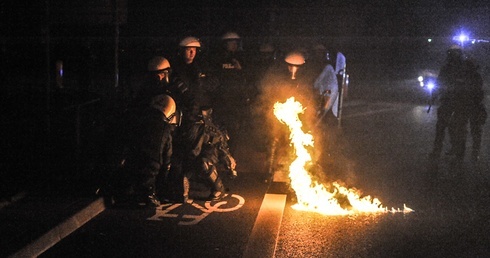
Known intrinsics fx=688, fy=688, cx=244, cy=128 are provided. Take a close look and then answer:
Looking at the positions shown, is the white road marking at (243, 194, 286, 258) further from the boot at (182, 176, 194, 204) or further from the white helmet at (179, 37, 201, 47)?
the white helmet at (179, 37, 201, 47)

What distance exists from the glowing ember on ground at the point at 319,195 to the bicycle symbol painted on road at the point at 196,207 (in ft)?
2.64

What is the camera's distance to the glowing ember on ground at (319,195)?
860 centimetres

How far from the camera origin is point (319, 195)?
886 cm

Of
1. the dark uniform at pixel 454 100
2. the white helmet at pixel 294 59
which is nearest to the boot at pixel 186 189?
the white helmet at pixel 294 59

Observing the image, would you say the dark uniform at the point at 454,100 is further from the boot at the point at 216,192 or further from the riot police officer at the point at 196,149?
the boot at the point at 216,192

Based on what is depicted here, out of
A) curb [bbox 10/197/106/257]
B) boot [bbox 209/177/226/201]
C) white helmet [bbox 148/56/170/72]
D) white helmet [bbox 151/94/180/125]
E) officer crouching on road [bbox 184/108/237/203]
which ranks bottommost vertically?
curb [bbox 10/197/106/257]

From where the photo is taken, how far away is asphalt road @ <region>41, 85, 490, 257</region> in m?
6.86

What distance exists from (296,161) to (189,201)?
61.5 inches

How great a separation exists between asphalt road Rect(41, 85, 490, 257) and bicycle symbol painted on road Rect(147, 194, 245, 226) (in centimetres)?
1

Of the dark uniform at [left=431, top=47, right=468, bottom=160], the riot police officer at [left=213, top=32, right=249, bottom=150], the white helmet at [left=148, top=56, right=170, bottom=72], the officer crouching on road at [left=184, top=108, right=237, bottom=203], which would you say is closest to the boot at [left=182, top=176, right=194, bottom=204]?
the officer crouching on road at [left=184, top=108, right=237, bottom=203]

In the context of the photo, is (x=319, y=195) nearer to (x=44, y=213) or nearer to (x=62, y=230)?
(x=62, y=230)

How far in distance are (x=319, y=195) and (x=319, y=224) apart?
101 centimetres

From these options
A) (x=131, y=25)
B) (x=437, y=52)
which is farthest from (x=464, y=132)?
(x=437, y=52)

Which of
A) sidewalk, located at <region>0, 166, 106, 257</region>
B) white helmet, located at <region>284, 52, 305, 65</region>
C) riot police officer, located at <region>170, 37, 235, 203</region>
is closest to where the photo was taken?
sidewalk, located at <region>0, 166, 106, 257</region>
